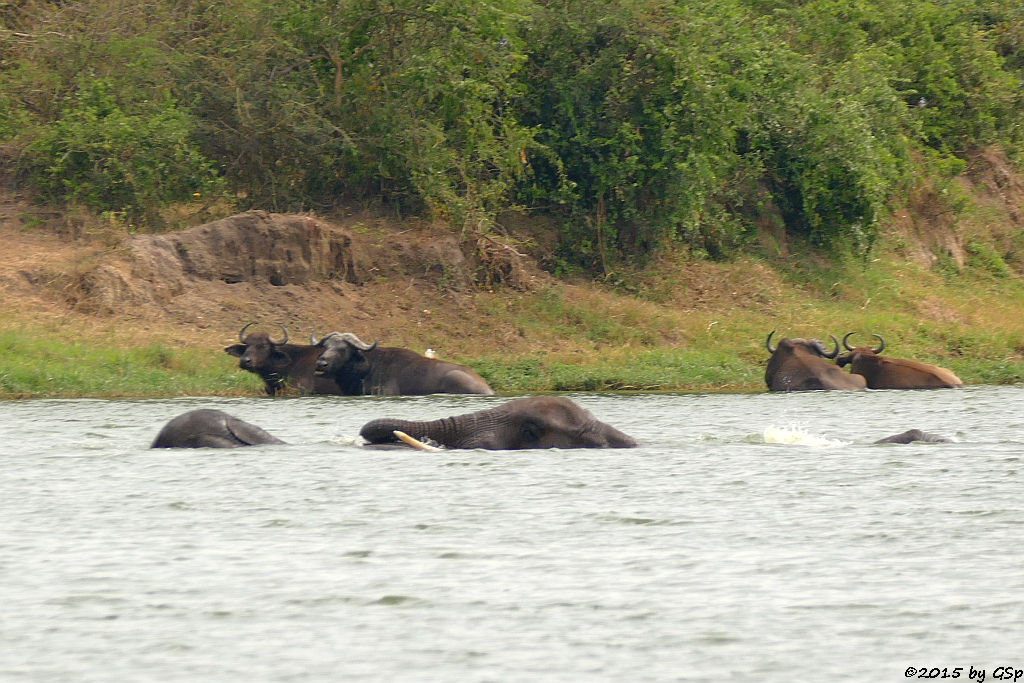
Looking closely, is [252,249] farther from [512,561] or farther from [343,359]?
[512,561]

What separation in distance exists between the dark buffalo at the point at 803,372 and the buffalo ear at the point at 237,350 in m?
7.61

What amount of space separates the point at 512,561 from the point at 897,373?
15834 millimetres

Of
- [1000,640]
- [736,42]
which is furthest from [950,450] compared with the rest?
[736,42]

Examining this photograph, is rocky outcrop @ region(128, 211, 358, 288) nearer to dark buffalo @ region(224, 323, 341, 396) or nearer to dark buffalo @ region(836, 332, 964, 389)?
dark buffalo @ region(224, 323, 341, 396)

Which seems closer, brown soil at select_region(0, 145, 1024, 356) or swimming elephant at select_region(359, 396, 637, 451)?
swimming elephant at select_region(359, 396, 637, 451)

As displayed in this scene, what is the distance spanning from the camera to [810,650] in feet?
22.6

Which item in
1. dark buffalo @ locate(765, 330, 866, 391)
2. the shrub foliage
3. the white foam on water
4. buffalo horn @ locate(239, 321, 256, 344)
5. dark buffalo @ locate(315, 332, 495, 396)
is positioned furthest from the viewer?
the shrub foliage

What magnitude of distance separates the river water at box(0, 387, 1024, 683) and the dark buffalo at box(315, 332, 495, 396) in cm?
673

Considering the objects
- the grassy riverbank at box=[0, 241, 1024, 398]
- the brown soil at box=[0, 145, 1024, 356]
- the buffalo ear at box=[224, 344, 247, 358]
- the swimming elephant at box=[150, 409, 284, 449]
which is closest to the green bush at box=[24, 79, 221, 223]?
the brown soil at box=[0, 145, 1024, 356]

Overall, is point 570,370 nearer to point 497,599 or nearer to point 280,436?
point 280,436

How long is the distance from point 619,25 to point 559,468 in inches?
699

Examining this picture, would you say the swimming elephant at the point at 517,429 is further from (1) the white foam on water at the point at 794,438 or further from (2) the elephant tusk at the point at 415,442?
(1) the white foam on water at the point at 794,438

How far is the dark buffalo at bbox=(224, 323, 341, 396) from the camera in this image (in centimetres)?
2244

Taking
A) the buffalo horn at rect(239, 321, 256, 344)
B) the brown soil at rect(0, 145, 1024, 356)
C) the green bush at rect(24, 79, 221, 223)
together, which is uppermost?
the green bush at rect(24, 79, 221, 223)
